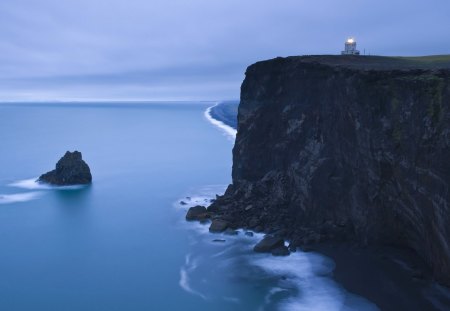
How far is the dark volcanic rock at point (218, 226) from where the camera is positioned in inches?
1599

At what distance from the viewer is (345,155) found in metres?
34.9

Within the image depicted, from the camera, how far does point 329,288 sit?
2902 cm

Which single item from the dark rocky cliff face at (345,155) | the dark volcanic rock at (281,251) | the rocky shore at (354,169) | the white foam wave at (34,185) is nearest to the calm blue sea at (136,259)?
the white foam wave at (34,185)

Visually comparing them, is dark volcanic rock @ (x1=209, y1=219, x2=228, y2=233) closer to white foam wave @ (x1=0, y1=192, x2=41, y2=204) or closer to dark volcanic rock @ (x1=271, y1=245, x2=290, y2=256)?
dark volcanic rock @ (x1=271, y1=245, x2=290, y2=256)

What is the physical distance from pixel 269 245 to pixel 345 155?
903 cm

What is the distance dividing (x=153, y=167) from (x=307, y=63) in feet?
142

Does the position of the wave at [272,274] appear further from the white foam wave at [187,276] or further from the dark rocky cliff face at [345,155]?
the dark rocky cliff face at [345,155]

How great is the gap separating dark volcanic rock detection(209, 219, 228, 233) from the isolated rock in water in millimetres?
28378

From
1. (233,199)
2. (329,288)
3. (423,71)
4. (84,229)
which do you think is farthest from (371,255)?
(84,229)

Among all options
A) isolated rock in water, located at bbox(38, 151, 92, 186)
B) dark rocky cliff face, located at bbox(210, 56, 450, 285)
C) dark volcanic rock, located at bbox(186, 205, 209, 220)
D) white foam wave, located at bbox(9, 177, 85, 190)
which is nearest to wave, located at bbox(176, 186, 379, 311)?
dark rocky cliff face, located at bbox(210, 56, 450, 285)

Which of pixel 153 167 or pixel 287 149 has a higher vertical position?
pixel 287 149

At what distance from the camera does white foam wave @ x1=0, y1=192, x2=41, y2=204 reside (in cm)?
5466

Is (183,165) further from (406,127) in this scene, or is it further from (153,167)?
(406,127)

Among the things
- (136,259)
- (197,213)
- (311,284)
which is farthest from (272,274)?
(197,213)
